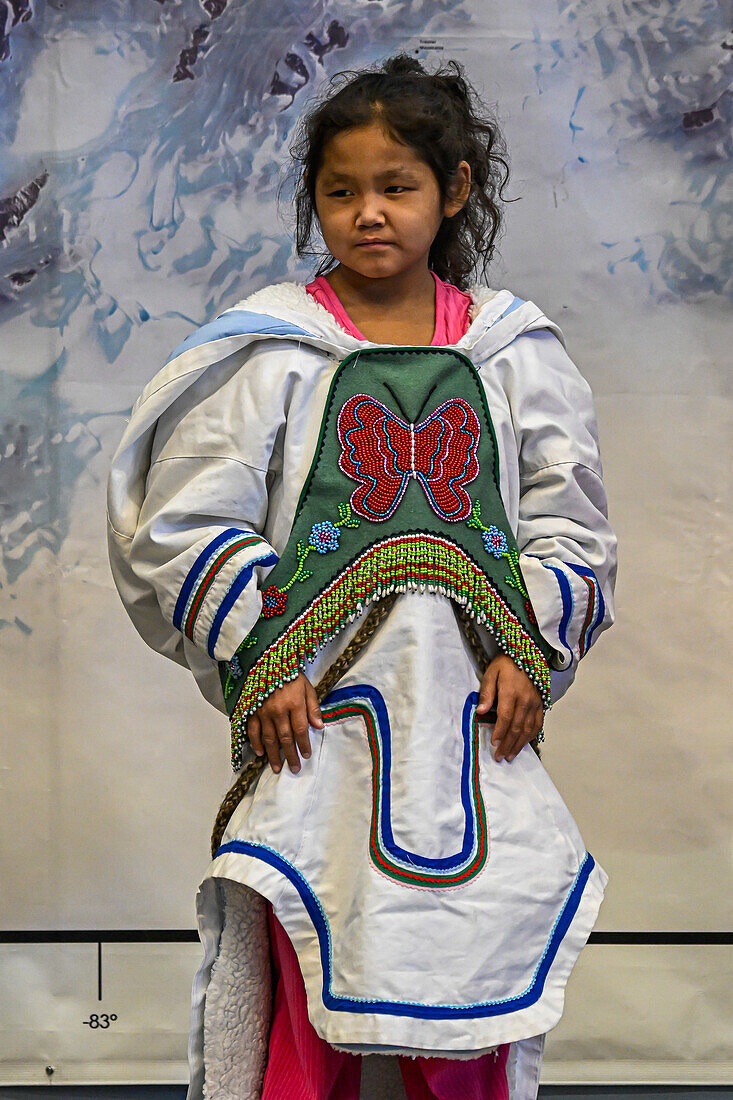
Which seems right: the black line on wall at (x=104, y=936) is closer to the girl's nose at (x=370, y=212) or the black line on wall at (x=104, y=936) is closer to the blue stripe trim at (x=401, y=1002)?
the blue stripe trim at (x=401, y=1002)

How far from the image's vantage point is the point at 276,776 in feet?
4.95

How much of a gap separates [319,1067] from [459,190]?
1052 millimetres

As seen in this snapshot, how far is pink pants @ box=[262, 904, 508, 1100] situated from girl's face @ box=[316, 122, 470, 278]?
30.6 inches

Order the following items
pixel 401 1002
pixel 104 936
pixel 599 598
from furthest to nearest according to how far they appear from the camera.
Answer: pixel 104 936 → pixel 599 598 → pixel 401 1002

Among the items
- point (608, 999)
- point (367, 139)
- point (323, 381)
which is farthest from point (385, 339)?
point (608, 999)

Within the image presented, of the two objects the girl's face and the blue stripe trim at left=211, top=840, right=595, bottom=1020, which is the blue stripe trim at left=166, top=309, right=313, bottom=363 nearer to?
the girl's face

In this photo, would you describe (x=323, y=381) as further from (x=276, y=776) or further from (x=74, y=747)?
(x=74, y=747)

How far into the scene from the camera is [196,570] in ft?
4.93

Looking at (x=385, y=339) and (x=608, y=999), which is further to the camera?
(x=608, y=999)

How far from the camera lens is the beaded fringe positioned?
1.51 m

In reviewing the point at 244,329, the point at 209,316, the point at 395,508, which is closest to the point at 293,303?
the point at 244,329

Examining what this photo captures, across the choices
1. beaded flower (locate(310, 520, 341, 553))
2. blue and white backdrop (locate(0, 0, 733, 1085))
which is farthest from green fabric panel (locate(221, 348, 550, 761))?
blue and white backdrop (locate(0, 0, 733, 1085))

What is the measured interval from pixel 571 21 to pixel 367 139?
4.20 ft

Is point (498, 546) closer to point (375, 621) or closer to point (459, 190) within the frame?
point (375, 621)
